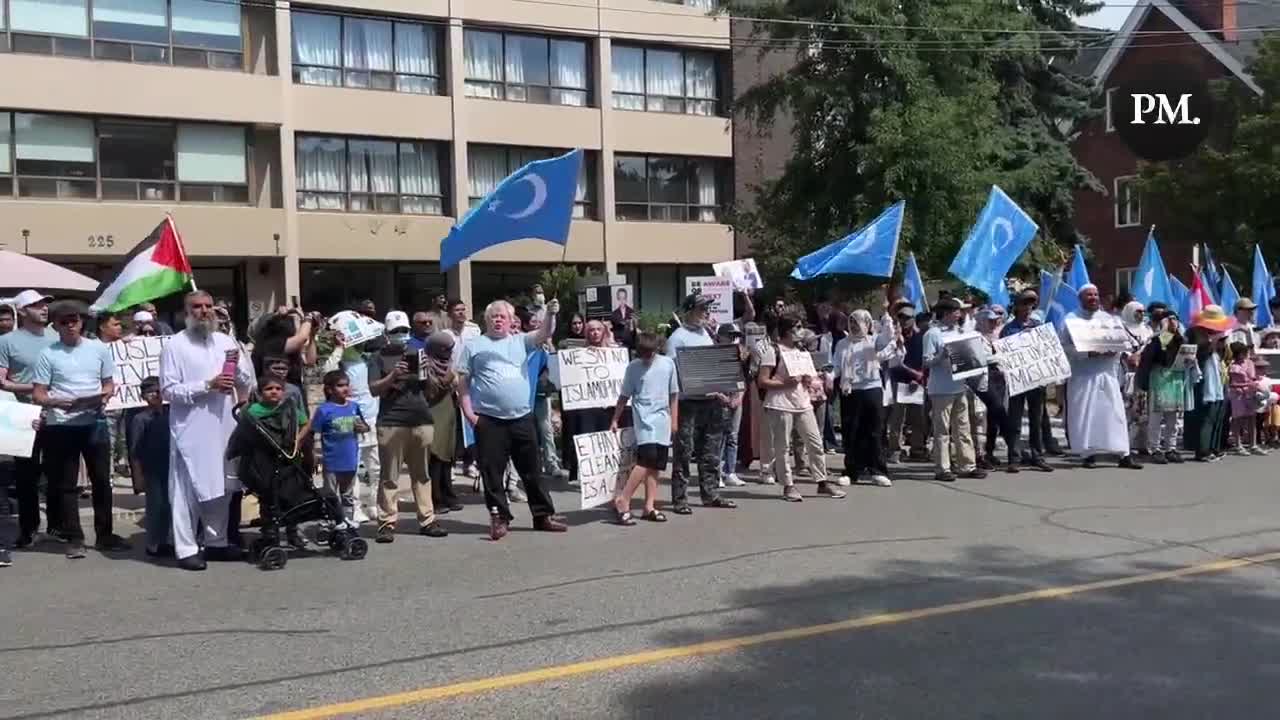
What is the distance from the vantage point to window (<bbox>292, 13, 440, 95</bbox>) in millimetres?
29703

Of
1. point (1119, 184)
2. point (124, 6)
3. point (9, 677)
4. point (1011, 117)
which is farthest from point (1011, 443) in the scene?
point (1119, 184)

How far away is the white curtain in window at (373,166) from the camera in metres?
30.8

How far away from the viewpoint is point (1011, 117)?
31.4 meters

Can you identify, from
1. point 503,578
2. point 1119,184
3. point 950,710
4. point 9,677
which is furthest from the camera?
point 1119,184

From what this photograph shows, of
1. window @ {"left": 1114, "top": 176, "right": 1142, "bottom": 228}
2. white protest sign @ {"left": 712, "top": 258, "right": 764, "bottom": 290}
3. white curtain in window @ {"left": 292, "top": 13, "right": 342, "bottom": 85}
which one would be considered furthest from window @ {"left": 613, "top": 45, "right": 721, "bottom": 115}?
white protest sign @ {"left": 712, "top": 258, "right": 764, "bottom": 290}

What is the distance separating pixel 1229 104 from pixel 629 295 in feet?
73.5

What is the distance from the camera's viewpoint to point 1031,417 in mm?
14031

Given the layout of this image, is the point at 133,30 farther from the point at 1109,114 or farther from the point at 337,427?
the point at 1109,114

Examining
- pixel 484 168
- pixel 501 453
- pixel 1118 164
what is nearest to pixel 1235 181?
pixel 1118 164

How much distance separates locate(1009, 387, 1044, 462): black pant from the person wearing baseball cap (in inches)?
375

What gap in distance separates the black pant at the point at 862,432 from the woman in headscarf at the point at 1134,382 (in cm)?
361

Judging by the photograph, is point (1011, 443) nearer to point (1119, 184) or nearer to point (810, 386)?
point (810, 386)

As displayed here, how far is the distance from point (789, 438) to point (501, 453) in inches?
125

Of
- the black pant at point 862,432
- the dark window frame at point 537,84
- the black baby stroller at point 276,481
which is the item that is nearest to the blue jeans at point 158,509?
the black baby stroller at point 276,481
